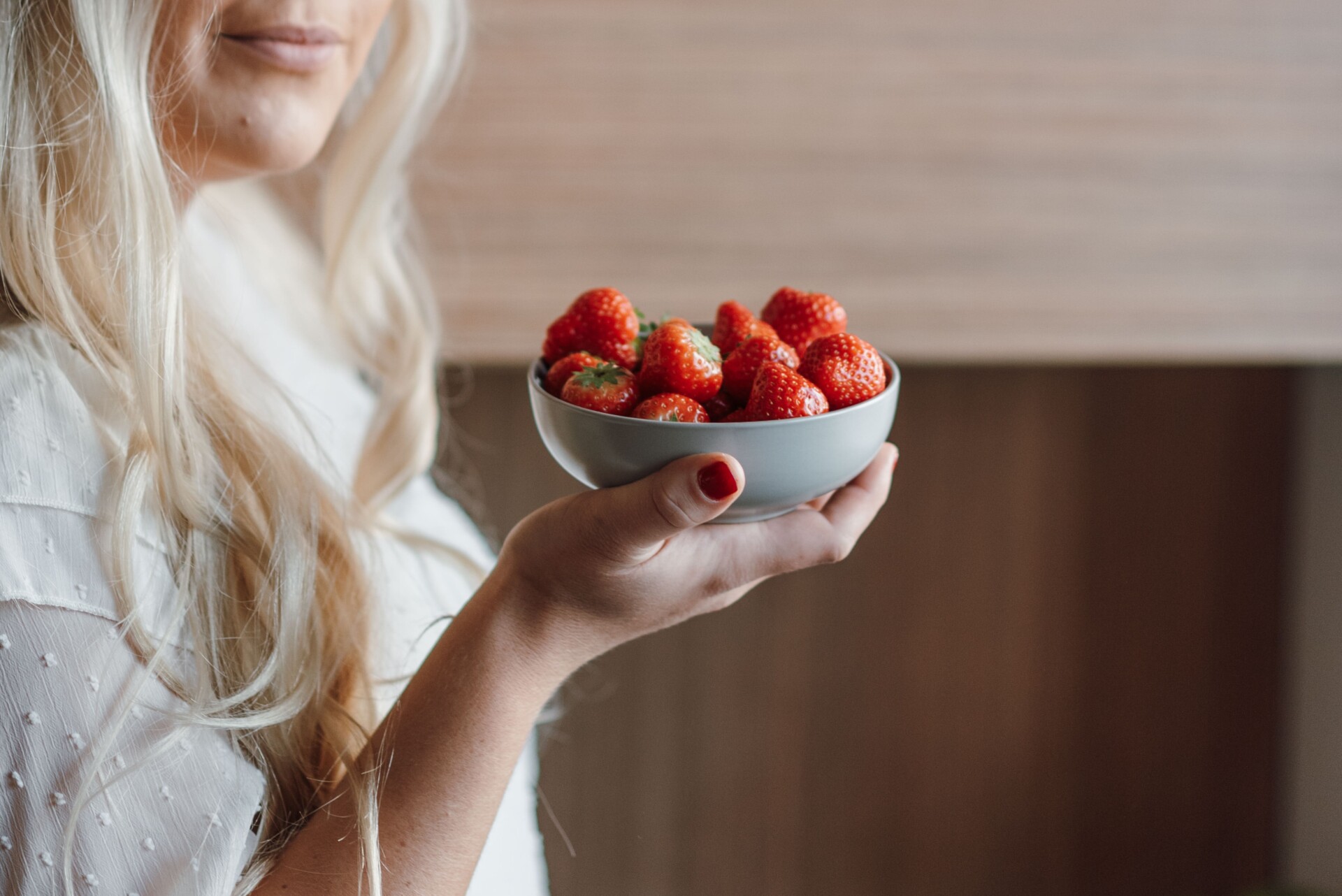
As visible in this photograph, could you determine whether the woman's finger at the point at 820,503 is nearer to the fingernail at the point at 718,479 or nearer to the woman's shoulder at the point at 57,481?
the fingernail at the point at 718,479

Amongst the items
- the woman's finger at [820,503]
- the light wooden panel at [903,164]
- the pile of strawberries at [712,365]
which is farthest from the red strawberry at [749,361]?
the light wooden panel at [903,164]

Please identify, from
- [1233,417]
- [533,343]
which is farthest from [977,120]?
[1233,417]

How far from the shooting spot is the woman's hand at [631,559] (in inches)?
22.5

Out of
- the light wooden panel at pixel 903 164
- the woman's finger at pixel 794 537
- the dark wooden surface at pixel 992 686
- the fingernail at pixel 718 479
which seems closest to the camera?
the fingernail at pixel 718 479

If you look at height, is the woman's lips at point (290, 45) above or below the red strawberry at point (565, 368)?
above

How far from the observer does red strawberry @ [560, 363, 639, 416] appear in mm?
590

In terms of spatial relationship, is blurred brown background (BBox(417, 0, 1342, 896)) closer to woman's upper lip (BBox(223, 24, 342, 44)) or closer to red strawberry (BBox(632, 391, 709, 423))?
woman's upper lip (BBox(223, 24, 342, 44))

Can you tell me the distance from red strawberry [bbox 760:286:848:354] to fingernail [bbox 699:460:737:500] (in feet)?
0.58

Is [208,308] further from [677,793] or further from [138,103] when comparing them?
[677,793]

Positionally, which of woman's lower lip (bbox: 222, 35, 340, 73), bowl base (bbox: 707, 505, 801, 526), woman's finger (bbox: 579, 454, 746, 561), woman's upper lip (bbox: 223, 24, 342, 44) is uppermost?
woman's upper lip (bbox: 223, 24, 342, 44)

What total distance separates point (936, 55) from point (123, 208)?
930mm

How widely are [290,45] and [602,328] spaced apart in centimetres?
29

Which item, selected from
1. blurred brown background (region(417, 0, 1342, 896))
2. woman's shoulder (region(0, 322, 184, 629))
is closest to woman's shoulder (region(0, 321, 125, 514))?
woman's shoulder (region(0, 322, 184, 629))

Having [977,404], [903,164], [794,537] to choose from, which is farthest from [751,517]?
[977,404]
